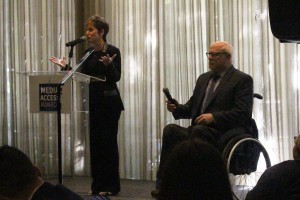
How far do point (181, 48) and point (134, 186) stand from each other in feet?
4.42

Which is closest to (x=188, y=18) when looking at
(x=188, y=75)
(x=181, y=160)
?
(x=188, y=75)

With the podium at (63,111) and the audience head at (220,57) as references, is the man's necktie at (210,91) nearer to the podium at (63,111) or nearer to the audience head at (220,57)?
the audience head at (220,57)

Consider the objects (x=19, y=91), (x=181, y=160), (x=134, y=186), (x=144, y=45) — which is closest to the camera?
(x=181, y=160)

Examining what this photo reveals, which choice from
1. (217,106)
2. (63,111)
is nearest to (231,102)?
(217,106)

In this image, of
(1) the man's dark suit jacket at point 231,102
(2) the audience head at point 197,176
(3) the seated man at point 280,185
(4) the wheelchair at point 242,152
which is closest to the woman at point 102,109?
(1) the man's dark suit jacket at point 231,102

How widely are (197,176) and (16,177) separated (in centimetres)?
70

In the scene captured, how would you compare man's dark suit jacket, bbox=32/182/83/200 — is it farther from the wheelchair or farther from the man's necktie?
the man's necktie

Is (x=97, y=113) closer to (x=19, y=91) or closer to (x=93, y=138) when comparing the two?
(x=93, y=138)

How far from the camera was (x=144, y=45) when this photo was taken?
5164mm

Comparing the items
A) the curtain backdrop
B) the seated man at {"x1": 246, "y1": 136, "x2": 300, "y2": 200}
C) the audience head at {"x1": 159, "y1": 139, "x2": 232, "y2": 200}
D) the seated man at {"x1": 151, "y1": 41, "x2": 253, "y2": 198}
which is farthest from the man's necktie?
the audience head at {"x1": 159, "y1": 139, "x2": 232, "y2": 200}

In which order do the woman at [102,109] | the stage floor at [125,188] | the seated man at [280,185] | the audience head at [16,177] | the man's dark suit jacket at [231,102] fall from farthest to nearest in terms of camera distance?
the stage floor at [125,188], the woman at [102,109], the man's dark suit jacket at [231,102], the seated man at [280,185], the audience head at [16,177]

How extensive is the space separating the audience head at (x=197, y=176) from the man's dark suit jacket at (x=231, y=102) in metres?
2.25

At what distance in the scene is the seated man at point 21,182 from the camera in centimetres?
164

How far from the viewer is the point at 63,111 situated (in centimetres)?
380
